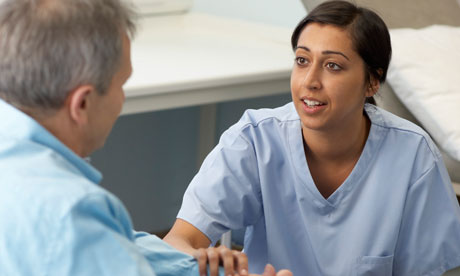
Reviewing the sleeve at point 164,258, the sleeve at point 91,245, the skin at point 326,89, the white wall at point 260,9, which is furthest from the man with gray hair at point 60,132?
the white wall at point 260,9

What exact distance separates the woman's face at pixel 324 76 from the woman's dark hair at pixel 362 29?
1 cm

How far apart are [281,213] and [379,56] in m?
0.35

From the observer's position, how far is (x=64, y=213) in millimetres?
826

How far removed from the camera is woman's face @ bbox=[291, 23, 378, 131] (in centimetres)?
151

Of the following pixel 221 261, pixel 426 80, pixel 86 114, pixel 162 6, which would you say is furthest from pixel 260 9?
pixel 86 114

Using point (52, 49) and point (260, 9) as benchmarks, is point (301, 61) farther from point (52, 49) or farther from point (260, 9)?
point (260, 9)

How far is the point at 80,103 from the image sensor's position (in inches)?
36.1

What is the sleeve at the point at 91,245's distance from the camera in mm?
828

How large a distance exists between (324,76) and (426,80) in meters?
0.57

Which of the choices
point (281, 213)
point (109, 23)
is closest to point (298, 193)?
point (281, 213)

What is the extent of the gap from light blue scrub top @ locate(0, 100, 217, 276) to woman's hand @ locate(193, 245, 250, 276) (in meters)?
0.37

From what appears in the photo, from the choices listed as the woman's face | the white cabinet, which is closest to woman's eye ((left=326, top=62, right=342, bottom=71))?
the woman's face

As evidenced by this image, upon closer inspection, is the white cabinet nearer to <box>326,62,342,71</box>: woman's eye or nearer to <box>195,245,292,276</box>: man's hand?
<box>326,62,342,71</box>: woman's eye

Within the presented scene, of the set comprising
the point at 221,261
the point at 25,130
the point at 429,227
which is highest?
the point at 25,130
